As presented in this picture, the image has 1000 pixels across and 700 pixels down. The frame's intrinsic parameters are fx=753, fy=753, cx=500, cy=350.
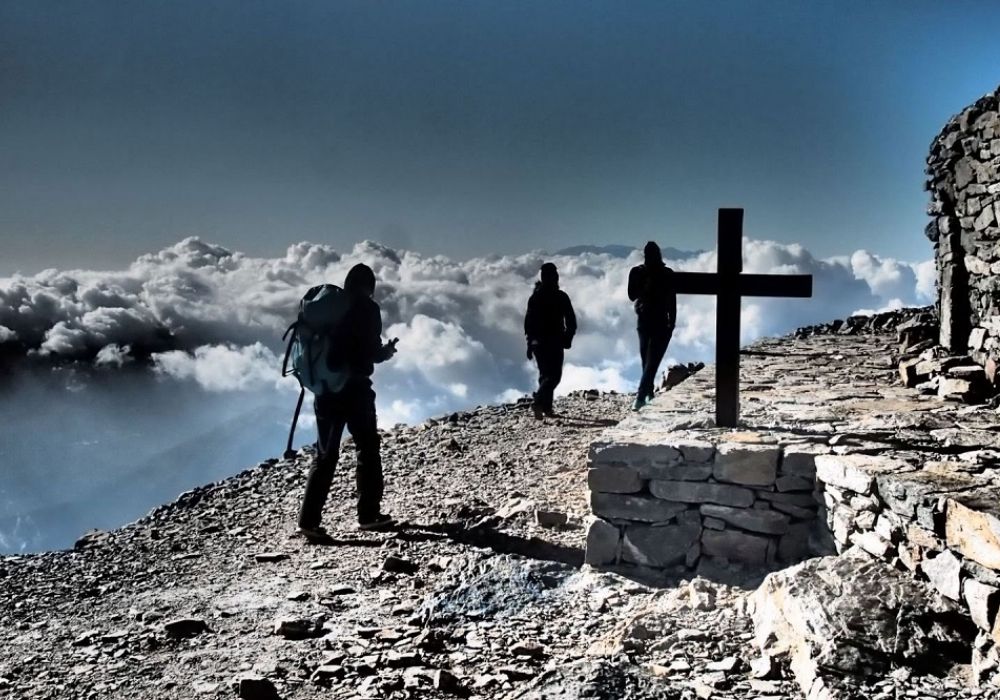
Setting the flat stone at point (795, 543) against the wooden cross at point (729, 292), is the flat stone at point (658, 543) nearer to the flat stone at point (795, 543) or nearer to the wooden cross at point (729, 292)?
the flat stone at point (795, 543)

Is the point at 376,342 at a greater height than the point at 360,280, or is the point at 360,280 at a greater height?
the point at 360,280

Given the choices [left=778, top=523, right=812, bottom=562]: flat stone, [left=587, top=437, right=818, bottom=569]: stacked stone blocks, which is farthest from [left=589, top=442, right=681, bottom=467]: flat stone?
[left=778, top=523, right=812, bottom=562]: flat stone

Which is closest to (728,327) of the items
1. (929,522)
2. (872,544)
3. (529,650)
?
(872,544)

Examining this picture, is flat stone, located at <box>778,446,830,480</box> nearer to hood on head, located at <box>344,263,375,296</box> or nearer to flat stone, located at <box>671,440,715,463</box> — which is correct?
flat stone, located at <box>671,440,715,463</box>

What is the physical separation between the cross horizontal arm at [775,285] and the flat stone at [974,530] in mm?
2426

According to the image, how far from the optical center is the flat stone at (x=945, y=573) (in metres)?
3.48

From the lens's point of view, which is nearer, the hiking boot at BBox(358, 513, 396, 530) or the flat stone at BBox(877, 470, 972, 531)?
the flat stone at BBox(877, 470, 972, 531)

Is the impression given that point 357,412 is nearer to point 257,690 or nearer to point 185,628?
point 185,628

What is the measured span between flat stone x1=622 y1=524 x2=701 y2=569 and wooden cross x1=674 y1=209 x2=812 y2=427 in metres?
1.06

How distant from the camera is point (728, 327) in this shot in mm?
5816

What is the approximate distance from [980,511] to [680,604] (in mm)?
1628

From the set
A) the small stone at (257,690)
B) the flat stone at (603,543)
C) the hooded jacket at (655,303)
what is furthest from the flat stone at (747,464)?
the hooded jacket at (655,303)

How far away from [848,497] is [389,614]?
2927mm

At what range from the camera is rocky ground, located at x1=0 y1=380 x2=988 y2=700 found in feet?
12.4
